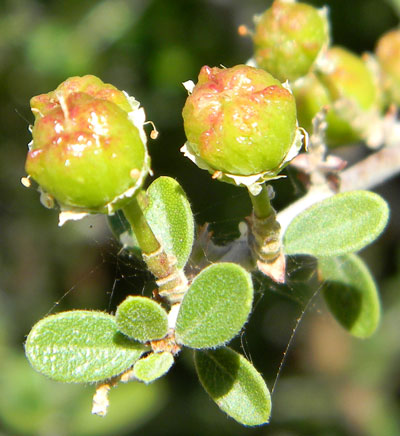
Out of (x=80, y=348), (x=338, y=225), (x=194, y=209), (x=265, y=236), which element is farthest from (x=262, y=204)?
(x=194, y=209)

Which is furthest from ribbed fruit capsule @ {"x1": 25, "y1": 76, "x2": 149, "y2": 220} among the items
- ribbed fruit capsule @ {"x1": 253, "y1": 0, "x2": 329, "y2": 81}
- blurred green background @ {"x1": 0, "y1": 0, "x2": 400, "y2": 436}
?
blurred green background @ {"x1": 0, "y1": 0, "x2": 400, "y2": 436}

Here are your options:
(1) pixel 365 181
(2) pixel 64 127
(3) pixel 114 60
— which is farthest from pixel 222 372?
(3) pixel 114 60

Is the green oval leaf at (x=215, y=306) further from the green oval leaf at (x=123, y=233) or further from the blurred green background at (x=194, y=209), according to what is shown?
the blurred green background at (x=194, y=209)

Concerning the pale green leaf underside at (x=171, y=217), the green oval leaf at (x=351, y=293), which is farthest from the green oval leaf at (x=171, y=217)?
the green oval leaf at (x=351, y=293)

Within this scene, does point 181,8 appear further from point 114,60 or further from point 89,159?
point 89,159

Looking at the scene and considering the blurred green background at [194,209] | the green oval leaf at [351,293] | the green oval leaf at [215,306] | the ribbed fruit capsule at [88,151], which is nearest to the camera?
the ribbed fruit capsule at [88,151]

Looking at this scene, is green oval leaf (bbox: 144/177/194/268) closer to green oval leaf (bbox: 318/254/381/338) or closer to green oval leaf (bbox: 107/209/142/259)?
green oval leaf (bbox: 107/209/142/259)
